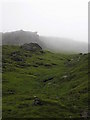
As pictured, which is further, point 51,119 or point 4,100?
point 4,100

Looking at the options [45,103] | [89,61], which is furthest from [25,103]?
[89,61]

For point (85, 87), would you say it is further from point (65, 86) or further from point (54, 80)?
point (54, 80)

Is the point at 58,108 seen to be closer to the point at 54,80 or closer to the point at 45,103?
the point at 45,103

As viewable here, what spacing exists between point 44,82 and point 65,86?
2321 cm

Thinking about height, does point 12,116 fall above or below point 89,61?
below

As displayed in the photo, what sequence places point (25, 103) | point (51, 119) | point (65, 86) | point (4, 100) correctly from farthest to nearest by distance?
1. point (65, 86)
2. point (4, 100)
3. point (25, 103)
4. point (51, 119)

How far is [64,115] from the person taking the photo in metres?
90.6

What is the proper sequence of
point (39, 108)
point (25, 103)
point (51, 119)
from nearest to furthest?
point (51, 119) → point (39, 108) → point (25, 103)

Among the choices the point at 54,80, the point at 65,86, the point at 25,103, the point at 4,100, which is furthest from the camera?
the point at 54,80

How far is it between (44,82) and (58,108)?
65232mm

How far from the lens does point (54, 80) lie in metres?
159

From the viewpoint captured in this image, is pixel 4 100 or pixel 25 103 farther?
pixel 4 100

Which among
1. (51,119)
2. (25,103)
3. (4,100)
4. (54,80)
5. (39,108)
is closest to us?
(51,119)

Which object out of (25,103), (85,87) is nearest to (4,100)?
(25,103)
